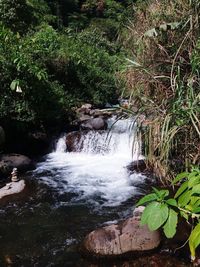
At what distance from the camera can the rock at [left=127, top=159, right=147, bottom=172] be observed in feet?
27.8

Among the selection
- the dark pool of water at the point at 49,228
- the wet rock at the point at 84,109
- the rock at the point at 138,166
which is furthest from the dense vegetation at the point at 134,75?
the rock at the point at 138,166

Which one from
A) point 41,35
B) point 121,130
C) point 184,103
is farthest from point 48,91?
point 184,103

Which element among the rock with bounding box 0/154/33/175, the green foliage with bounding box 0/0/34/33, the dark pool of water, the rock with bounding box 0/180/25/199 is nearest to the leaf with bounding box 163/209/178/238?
the dark pool of water

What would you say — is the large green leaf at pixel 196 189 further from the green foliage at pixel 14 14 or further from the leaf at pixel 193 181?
the green foliage at pixel 14 14

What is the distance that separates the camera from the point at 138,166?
28.4 feet

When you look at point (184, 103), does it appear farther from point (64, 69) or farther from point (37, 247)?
point (64, 69)

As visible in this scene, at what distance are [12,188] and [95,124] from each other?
4.78 meters

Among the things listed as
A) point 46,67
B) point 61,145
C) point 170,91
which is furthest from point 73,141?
point 170,91

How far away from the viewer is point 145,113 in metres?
4.33

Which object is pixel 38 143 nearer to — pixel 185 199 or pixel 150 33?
pixel 150 33

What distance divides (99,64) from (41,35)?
314cm

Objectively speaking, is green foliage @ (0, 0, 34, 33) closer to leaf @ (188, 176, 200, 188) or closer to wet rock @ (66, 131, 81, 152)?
wet rock @ (66, 131, 81, 152)

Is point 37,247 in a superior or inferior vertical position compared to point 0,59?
inferior

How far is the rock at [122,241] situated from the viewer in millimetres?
4691
